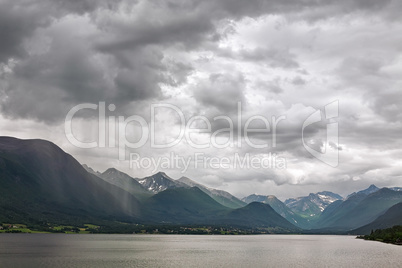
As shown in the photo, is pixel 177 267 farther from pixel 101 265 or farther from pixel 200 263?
pixel 101 265

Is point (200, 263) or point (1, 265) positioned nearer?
point (1, 265)

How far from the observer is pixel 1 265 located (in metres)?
132

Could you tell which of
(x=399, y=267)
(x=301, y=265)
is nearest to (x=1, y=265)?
(x=301, y=265)

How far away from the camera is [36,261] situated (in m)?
148

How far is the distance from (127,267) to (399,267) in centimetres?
9485

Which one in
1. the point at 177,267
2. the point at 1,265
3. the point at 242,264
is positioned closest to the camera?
the point at 1,265

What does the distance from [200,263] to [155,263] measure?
16.9 meters

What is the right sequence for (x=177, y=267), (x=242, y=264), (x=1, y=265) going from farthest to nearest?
(x=242, y=264), (x=177, y=267), (x=1, y=265)

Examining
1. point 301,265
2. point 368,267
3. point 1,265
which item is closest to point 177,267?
point 301,265

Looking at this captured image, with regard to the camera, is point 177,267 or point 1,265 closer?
point 1,265

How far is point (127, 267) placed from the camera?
449 feet

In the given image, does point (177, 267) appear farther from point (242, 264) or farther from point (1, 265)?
point (1, 265)

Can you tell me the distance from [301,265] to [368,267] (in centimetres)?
2348

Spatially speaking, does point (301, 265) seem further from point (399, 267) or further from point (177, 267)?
point (177, 267)
